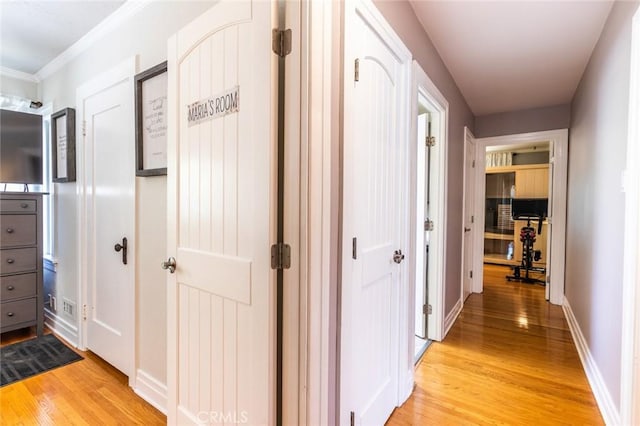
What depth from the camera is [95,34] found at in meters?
2.17

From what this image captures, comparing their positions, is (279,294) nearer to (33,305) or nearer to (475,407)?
(475,407)

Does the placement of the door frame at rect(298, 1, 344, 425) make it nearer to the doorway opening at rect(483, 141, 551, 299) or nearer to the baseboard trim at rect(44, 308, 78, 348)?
the baseboard trim at rect(44, 308, 78, 348)

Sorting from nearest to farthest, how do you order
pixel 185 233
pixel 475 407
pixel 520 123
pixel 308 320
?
pixel 308 320 → pixel 185 233 → pixel 475 407 → pixel 520 123

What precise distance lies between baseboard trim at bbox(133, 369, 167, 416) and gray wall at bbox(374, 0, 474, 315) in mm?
2389

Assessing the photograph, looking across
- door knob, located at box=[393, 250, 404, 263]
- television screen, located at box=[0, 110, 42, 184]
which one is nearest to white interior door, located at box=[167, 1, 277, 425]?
door knob, located at box=[393, 250, 404, 263]

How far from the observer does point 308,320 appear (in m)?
1.04

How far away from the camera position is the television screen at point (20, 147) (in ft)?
8.64

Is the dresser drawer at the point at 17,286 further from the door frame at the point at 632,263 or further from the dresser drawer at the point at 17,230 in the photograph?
the door frame at the point at 632,263

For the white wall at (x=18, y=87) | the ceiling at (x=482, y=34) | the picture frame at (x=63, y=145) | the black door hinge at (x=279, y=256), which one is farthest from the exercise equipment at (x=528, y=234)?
the white wall at (x=18, y=87)

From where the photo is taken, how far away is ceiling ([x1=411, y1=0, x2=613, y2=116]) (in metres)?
1.93

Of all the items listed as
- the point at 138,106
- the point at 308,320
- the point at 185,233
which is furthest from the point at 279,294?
the point at 138,106

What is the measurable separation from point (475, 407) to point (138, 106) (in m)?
2.69

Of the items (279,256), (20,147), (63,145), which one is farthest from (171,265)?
(20,147)

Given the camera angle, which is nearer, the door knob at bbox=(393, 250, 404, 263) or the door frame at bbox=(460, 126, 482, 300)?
the door knob at bbox=(393, 250, 404, 263)
